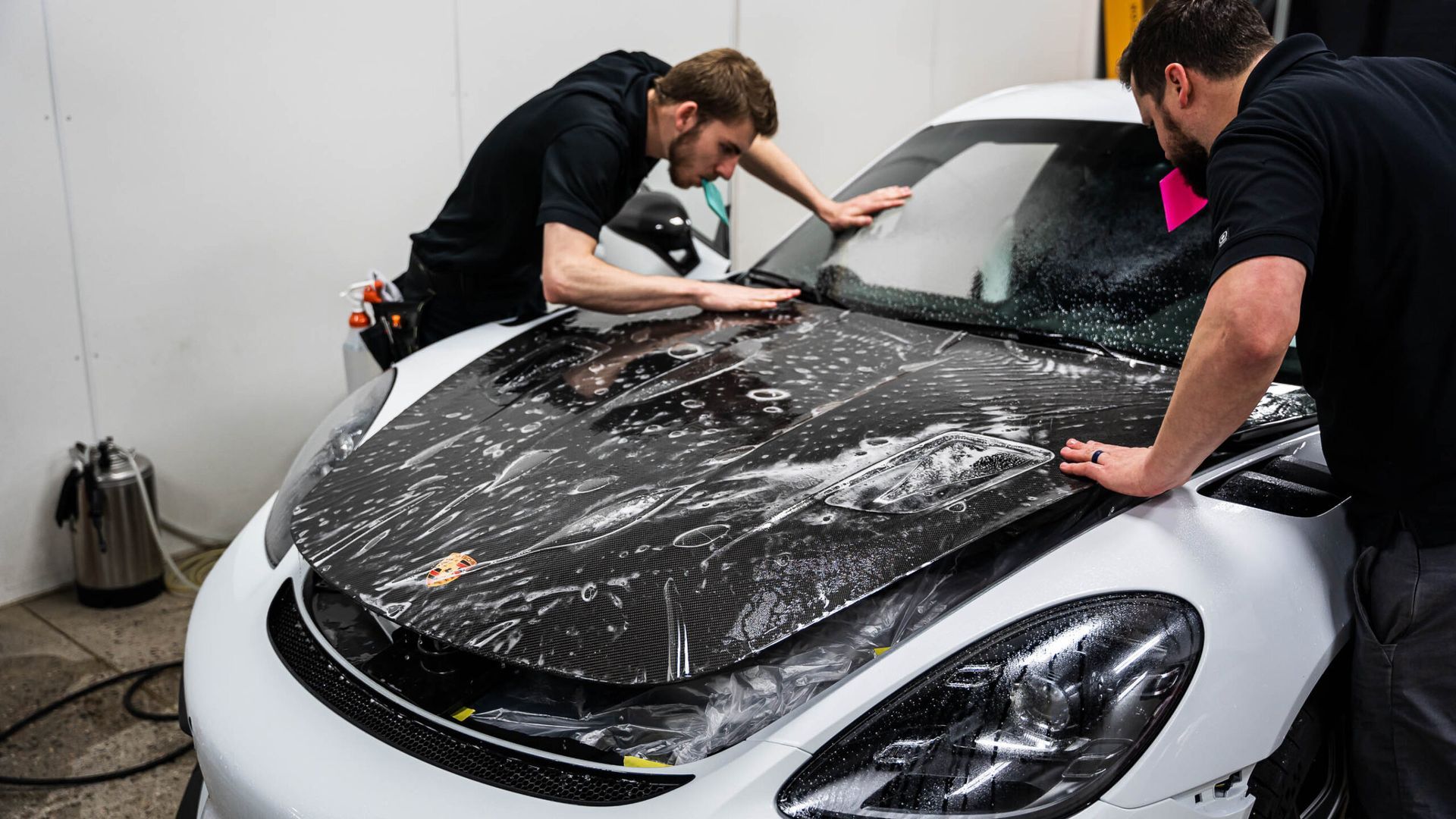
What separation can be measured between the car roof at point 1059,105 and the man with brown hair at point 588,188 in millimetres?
298

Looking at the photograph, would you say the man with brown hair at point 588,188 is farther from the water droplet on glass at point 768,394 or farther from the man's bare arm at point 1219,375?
the man's bare arm at point 1219,375

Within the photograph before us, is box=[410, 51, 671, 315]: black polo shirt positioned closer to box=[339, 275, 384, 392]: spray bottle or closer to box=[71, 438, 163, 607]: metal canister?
box=[339, 275, 384, 392]: spray bottle

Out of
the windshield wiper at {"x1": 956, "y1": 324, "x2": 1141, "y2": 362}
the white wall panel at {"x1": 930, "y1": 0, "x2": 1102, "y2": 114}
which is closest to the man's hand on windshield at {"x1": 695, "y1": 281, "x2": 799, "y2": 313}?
the windshield wiper at {"x1": 956, "y1": 324, "x2": 1141, "y2": 362}

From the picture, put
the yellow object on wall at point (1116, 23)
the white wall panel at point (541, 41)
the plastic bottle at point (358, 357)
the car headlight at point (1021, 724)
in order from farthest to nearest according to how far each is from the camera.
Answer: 1. the yellow object on wall at point (1116, 23)
2. the white wall panel at point (541, 41)
3. the plastic bottle at point (358, 357)
4. the car headlight at point (1021, 724)

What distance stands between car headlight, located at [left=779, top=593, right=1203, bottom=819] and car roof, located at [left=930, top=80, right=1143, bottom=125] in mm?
1353

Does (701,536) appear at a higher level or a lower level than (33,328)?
higher

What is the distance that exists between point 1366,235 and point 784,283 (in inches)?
48.1

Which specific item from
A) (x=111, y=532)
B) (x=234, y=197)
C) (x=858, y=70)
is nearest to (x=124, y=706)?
(x=111, y=532)

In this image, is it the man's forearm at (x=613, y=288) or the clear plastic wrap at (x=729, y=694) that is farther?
the man's forearm at (x=613, y=288)

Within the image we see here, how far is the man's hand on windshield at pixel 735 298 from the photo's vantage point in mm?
2279

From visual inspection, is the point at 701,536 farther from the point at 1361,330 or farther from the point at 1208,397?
the point at 1361,330

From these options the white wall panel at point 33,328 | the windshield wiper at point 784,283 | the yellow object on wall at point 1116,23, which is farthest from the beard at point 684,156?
the yellow object on wall at point 1116,23

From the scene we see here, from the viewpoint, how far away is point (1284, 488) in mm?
1544

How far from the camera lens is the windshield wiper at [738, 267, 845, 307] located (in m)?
2.32
